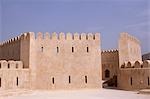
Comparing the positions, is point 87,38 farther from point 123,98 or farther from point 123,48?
point 123,98

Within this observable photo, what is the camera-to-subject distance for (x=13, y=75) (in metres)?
20.7

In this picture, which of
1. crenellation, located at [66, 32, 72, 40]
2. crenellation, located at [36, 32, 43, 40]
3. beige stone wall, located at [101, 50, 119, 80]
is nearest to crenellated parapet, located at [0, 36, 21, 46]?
crenellation, located at [36, 32, 43, 40]

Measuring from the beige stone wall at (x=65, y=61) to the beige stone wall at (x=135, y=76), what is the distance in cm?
234

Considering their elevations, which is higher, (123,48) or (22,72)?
(123,48)

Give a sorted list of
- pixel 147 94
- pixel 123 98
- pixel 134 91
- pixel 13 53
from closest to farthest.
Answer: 1. pixel 123 98
2. pixel 147 94
3. pixel 134 91
4. pixel 13 53

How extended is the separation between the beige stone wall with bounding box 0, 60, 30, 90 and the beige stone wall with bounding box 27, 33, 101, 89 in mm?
971

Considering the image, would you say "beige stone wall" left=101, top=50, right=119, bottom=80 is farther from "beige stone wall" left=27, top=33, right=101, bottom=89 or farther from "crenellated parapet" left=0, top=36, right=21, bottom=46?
"crenellated parapet" left=0, top=36, right=21, bottom=46

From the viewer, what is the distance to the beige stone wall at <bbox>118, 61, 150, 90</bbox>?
20.3 meters

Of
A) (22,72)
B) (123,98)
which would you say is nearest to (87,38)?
(22,72)

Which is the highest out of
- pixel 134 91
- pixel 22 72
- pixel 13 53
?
pixel 13 53

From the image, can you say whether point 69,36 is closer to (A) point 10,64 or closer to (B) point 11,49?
(A) point 10,64

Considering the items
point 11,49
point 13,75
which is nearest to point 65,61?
point 13,75

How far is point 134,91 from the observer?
20734 mm

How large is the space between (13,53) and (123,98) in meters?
14.3
